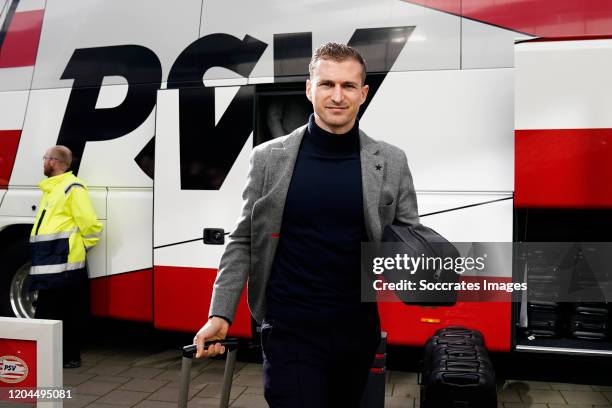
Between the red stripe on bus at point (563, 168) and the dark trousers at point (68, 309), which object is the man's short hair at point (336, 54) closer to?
the red stripe on bus at point (563, 168)

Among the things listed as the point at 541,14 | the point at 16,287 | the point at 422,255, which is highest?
the point at 541,14

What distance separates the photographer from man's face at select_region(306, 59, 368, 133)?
2.07 meters

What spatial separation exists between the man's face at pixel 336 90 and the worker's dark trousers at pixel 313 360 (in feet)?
2.31

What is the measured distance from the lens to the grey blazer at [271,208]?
2.12 meters

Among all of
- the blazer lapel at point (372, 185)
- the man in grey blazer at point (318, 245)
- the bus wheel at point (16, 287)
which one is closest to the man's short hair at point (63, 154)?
the bus wheel at point (16, 287)

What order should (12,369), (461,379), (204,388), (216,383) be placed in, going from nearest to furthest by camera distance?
(12,369)
(461,379)
(204,388)
(216,383)

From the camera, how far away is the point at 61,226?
507 cm

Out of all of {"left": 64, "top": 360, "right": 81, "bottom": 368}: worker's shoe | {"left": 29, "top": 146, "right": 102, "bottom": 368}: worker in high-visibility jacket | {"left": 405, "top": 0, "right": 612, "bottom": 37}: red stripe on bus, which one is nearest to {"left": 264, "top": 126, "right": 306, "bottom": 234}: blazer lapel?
{"left": 405, "top": 0, "right": 612, "bottom": 37}: red stripe on bus

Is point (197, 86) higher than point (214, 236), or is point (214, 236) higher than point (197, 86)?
point (197, 86)

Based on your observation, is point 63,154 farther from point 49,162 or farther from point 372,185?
point 372,185

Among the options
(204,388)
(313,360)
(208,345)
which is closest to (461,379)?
(313,360)

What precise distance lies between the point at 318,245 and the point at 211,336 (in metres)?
0.48

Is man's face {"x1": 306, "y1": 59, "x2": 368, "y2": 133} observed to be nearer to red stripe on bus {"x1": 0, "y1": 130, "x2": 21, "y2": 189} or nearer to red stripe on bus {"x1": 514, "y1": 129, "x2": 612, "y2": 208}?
red stripe on bus {"x1": 514, "y1": 129, "x2": 612, "y2": 208}

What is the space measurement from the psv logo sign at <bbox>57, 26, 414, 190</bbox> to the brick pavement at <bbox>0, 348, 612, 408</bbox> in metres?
1.55
